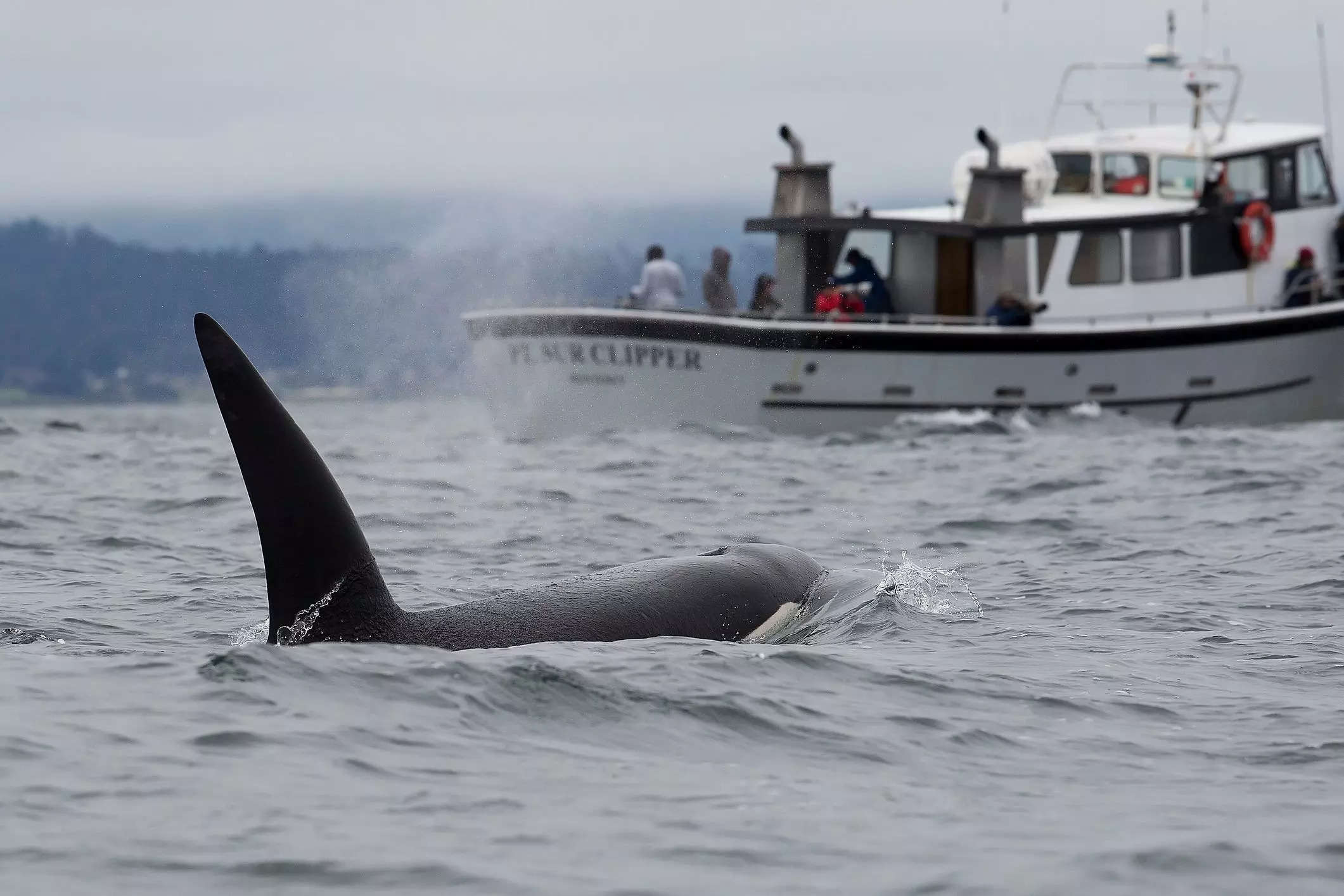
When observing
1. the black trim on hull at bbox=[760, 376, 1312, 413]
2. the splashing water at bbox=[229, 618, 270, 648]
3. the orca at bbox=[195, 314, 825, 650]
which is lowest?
the black trim on hull at bbox=[760, 376, 1312, 413]

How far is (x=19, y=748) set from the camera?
218 inches

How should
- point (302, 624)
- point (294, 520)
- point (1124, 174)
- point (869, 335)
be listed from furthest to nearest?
point (1124, 174) → point (869, 335) → point (302, 624) → point (294, 520)

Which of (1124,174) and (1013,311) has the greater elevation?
(1124,174)

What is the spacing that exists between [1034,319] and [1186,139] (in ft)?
15.7

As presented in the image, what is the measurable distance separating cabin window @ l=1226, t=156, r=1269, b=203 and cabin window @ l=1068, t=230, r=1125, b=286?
247 cm

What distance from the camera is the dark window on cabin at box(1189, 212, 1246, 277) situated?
83.2ft

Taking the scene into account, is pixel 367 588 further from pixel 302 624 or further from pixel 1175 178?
pixel 1175 178

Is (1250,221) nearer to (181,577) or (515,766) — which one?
(181,577)

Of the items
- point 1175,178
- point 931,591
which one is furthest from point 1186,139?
point 931,591

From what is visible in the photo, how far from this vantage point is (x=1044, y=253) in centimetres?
2473

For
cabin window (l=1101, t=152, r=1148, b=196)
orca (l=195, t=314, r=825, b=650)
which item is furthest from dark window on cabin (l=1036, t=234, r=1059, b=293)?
orca (l=195, t=314, r=825, b=650)

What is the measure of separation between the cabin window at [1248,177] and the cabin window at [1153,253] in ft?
5.56

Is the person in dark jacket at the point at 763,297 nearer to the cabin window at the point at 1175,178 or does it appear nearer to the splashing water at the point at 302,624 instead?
the cabin window at the point at 1175,178

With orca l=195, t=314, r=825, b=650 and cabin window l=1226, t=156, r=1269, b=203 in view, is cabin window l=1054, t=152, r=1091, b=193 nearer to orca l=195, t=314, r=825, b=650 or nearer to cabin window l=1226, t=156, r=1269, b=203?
cabin window l=1226, t=156, r=1269, b=203
